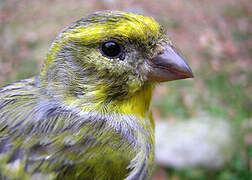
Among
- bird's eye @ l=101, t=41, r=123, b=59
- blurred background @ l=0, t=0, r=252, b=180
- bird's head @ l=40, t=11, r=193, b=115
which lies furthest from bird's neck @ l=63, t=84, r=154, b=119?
blurred background @ l=0, t=0, r=252, b=180

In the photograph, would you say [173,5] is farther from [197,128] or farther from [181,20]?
[197,128]

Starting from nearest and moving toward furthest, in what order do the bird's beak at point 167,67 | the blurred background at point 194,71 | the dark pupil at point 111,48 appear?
the dark pupil at point 111,48 < the bird's beak at point 167,67 < the blurred background at point 194,71

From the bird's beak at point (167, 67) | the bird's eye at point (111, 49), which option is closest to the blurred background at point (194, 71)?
the bird's beak at point (167, 67)

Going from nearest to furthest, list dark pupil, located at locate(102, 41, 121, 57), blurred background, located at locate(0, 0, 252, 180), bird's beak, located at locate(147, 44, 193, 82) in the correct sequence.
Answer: dark pupil, located at locate(102, 41, 121, 57) < bird's beak, located at locate(147, 44, 193, 82) < blurred background, located at locate(0, 0, 252, 180)

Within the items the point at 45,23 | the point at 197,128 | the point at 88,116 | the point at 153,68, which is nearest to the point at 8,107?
the point at 88,116

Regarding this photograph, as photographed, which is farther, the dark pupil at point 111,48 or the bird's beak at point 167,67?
the bird's beak at point 167,67

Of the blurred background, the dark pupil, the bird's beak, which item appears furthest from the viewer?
the blurred background

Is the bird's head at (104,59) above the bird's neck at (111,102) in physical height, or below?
above

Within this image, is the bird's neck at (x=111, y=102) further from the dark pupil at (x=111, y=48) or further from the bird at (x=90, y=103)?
the dark pupil at (x=111, y=48)

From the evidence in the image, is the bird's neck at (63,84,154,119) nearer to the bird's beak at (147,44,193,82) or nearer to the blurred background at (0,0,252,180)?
the bird's beak at (147,44,193,82)
